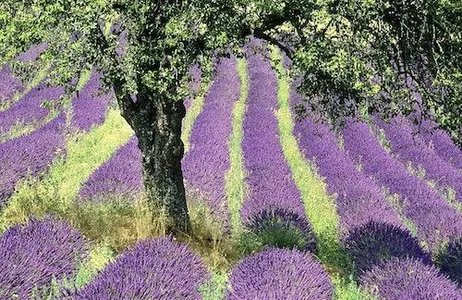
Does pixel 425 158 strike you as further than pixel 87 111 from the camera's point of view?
No

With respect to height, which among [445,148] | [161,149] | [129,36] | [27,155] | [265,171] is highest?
[129,36]

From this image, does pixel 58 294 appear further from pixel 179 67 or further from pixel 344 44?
pixel 344 44

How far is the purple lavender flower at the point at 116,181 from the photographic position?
8.34m

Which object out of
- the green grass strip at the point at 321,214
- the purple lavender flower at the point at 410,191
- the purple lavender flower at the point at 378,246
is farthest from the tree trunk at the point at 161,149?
the purple lavender flower at the point at 410,191

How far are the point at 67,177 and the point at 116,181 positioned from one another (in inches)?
69.4

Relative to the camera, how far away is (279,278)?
572 cm

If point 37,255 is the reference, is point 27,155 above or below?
below

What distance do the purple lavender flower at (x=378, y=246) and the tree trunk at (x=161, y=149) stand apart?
191 centimetres

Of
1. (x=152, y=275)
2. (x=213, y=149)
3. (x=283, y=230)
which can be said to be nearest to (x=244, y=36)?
(x=152, y=275)

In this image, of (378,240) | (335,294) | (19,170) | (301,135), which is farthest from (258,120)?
(335,294)

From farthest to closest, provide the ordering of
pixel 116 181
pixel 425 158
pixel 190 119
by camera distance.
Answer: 1. pixel 190 119
2. pixel 425 158
3. pixel 116 181

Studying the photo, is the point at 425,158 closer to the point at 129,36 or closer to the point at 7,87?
the point at 129,36

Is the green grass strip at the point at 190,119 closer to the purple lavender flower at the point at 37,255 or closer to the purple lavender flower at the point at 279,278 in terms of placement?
the purple lavender flower at the point at 37,255

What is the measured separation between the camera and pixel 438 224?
8742 millimetres
